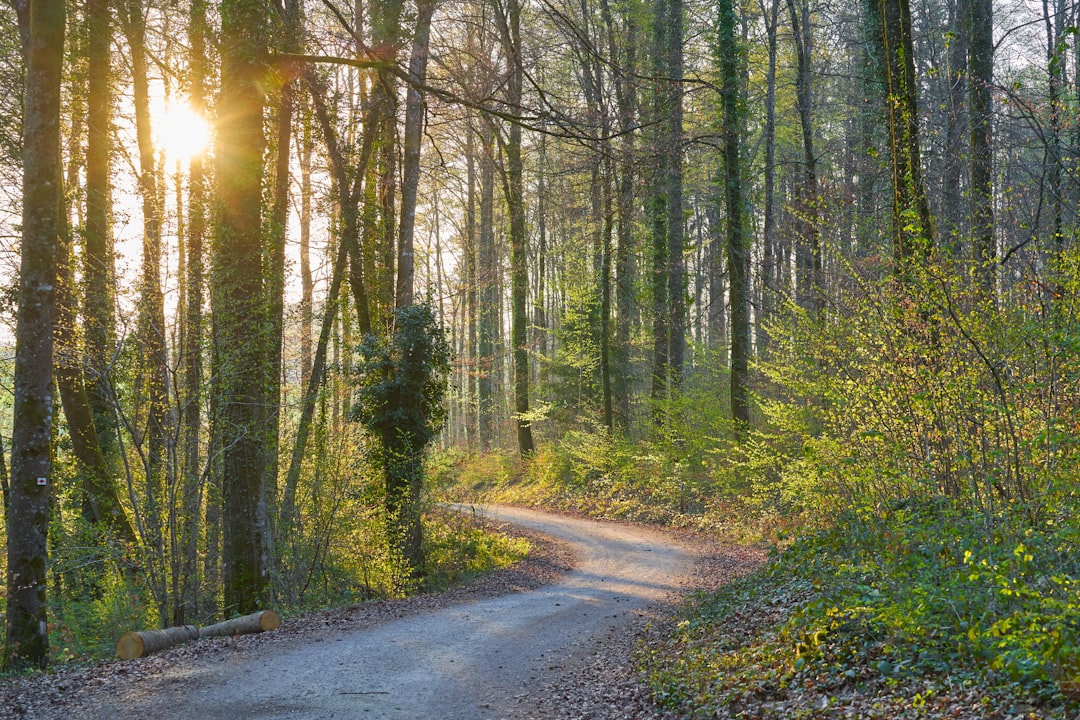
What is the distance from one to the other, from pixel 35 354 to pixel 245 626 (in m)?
3.98

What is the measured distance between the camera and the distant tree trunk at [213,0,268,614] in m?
10.7

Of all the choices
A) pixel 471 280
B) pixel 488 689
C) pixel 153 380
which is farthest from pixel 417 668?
pixel 471 280

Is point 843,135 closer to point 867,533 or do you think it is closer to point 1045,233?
point 1045,233

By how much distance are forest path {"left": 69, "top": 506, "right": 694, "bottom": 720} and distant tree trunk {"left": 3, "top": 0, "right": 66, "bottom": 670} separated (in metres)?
2.16

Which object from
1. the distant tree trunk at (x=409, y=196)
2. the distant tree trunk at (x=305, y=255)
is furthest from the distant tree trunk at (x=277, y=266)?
the distant tree trunk at (x=409, y=196)

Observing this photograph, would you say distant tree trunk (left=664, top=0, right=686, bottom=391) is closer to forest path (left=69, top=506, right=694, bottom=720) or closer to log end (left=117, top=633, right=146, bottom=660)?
forest path (left=69, top=506, right=694, bottom=720)

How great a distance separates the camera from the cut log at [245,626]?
30.0ft

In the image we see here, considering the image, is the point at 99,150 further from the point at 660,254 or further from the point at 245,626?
the point at 660,254

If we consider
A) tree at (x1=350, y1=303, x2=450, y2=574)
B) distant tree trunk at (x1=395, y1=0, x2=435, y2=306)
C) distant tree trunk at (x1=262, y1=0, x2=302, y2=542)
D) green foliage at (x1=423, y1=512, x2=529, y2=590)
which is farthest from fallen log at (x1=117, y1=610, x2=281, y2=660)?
distant tree trunk at (x1=395, y1=0, x2=435, y2=306)

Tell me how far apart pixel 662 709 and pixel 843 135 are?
97.2 ft

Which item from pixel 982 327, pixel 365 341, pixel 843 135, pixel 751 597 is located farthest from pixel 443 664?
pixel 843 135

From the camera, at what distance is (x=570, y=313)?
25.3 m

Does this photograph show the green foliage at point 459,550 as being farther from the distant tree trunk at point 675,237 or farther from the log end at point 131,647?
the distant tree trunk at point 675,237

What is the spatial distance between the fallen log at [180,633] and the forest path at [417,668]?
79 cm
